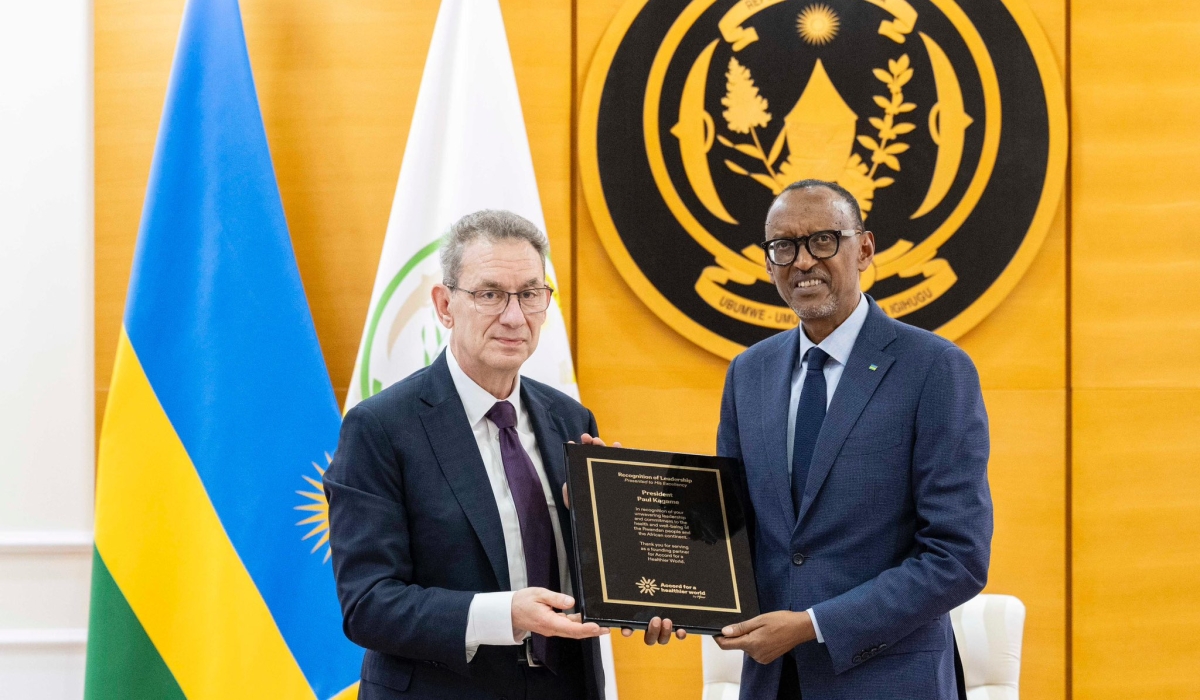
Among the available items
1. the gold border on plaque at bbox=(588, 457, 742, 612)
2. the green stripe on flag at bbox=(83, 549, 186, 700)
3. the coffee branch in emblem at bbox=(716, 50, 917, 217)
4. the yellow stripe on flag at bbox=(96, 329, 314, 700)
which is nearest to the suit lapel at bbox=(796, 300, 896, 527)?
the gold border on plaque at bbox=(588, 457, 742, 612)

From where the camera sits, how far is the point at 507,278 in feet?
5.70

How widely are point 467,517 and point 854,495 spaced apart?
2.23ft

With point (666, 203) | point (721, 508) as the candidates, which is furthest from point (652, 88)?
point (721, 508)

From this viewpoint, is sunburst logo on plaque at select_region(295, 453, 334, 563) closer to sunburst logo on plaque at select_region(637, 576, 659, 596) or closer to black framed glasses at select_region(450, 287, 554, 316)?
black framed glasses at select_region(450, 287, 554, 316)

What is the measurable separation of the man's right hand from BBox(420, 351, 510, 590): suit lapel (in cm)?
10

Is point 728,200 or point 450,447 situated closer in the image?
point 450,447

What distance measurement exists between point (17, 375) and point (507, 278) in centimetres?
211

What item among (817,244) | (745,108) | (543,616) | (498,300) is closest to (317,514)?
(498,300)

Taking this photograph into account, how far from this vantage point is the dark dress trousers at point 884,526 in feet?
5.63

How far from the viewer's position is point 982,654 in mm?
2543

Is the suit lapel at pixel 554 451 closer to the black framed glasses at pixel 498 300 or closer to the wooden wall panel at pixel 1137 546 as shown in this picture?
the black framed glasses at pixel 498 300

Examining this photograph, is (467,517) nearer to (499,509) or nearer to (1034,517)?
(499,509)

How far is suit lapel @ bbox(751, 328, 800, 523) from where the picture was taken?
1.80m

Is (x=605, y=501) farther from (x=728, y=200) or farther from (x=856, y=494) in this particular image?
(x=728, y=200)
